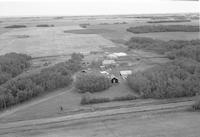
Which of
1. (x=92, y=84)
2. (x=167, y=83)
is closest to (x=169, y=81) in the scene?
(x=167, y=83)

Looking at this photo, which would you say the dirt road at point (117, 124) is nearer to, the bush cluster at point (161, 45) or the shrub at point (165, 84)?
the shrub at point (165, 84)

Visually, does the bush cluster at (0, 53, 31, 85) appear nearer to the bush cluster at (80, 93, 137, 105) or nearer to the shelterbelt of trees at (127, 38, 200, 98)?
the bush cluster at (80, 93, 137, 105)

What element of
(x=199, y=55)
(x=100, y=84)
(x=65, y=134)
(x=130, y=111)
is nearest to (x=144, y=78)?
(x=100, y=84)

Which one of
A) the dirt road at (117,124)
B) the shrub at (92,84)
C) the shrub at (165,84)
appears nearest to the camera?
the dirt road at (117,124)

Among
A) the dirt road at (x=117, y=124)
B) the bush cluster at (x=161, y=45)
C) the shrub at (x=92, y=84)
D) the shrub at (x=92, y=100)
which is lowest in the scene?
the dirt road at (x=117, y=124)

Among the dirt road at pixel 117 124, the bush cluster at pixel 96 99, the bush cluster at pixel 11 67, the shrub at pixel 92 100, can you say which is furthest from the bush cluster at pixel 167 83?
the bush cluster at pixel 11 67

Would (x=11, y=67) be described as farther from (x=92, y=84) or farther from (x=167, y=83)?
(x=167, y=83)

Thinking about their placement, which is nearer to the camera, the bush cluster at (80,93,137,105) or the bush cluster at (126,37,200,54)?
the bush cluster at (80,93,137,105)

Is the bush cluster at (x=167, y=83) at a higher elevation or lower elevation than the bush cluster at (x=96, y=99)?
higher

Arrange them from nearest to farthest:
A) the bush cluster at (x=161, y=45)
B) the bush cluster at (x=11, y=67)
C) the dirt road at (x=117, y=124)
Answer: the dirt road at (x=117, y=124)
the bush cluster at (x=11, y=67)
the bush cluster at (x=161, y=45)

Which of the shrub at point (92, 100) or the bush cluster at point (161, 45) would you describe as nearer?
the shrub at point (92, 100)

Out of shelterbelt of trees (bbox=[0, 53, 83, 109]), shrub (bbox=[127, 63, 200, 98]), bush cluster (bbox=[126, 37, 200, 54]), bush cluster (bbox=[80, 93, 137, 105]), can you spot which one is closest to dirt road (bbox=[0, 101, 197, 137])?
bush cluster (bbox=[80, 93, 137, 105])

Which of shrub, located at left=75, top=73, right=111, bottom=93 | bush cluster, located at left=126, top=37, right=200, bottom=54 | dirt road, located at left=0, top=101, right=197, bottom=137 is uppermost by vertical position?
bush cluster, located at left=126, top=37, right=200, bottom=54
